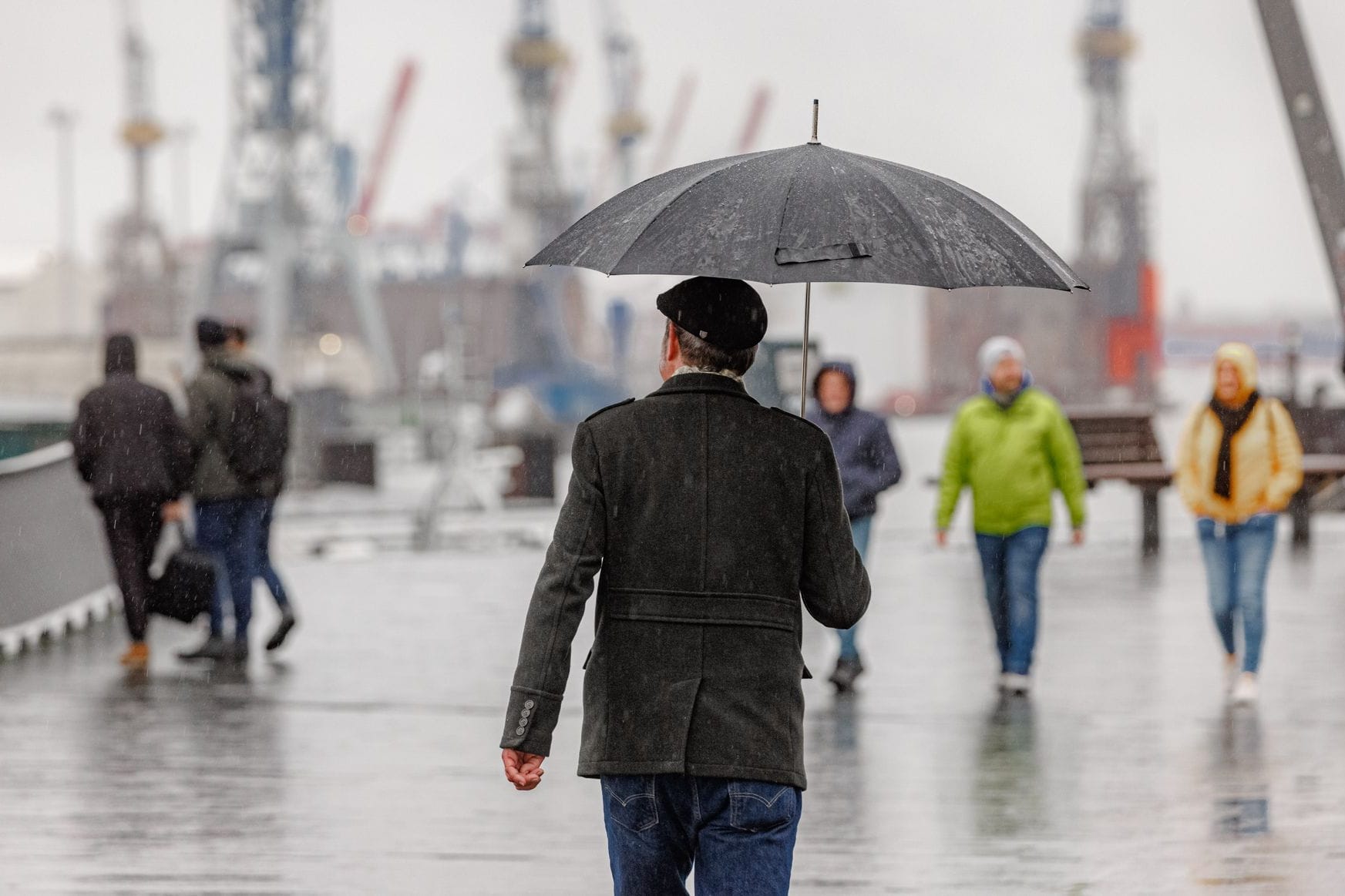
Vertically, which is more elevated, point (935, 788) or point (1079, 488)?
point (1079, 488)

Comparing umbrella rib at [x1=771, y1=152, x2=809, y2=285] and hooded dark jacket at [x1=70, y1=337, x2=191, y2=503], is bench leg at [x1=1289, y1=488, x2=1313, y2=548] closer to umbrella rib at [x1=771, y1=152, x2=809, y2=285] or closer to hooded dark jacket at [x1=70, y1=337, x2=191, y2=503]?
hooded dark jacket at [x1=70, y1=337, x2=191, y2=503]

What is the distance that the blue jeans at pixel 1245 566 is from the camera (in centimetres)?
909

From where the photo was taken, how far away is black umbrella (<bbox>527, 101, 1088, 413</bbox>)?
385cm

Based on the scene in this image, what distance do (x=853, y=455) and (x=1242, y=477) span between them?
5.66ft

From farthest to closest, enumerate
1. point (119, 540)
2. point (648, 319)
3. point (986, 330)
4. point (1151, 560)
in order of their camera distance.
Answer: point (648, 319)
point (986, 330)
point (1151, 560)
point (119, 540)

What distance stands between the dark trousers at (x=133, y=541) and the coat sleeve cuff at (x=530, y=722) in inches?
273

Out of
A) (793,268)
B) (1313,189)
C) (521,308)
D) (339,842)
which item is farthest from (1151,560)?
(521,308)

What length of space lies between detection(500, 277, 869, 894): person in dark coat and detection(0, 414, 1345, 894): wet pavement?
2.19 meters

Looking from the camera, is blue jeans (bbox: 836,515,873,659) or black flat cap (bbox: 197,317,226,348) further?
black flat cap (bbox: 197,317,226,348)

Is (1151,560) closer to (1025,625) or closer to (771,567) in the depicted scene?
(1025,625)

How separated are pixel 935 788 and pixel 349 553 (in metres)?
12.3

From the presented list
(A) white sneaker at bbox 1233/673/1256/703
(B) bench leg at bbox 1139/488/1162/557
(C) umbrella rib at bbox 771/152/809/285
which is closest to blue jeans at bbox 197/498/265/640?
(A) white sneaker at bbox 1233/673/1256/703

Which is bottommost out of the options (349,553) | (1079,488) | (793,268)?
(349,553)

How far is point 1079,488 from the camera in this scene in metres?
9.50
